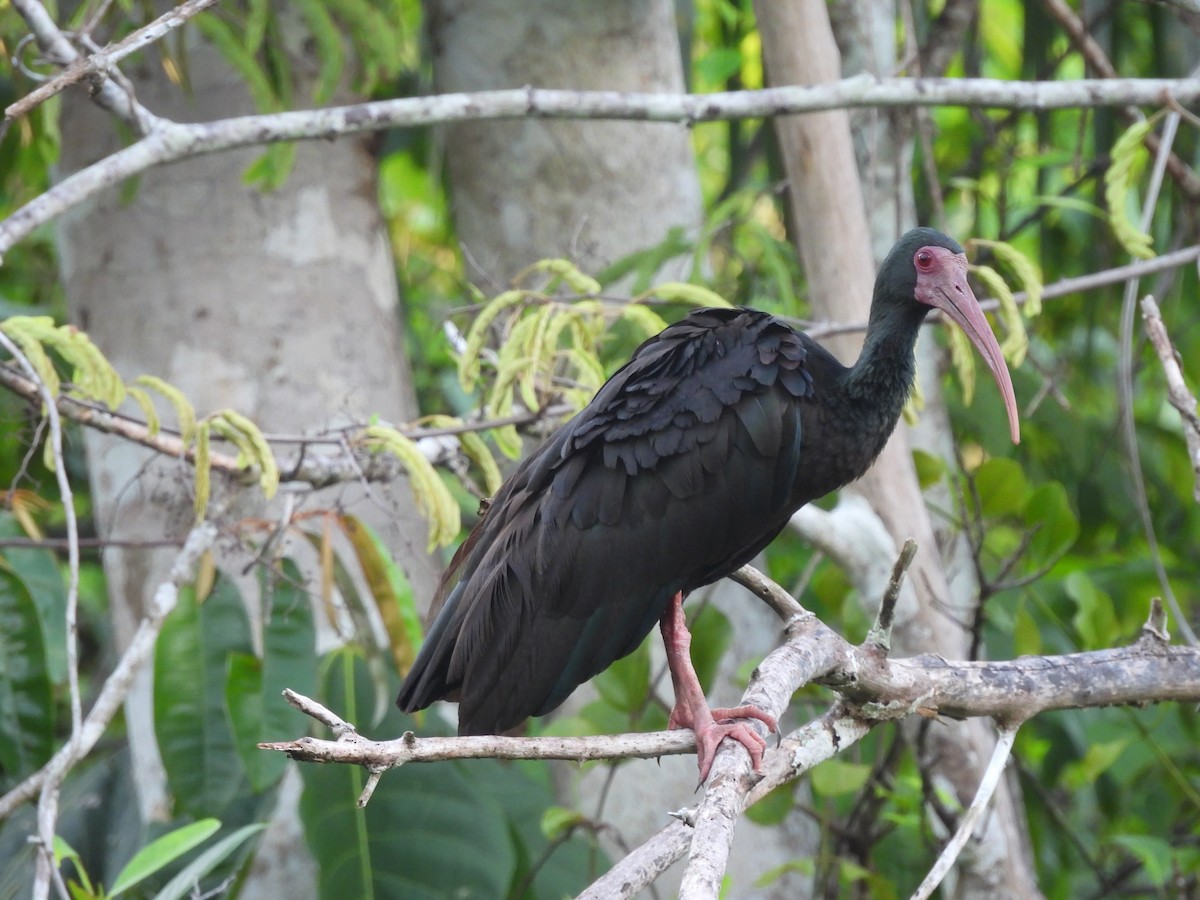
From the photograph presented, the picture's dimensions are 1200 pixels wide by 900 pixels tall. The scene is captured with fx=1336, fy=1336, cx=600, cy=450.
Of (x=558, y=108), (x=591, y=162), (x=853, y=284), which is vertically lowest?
(x=853, y=284)

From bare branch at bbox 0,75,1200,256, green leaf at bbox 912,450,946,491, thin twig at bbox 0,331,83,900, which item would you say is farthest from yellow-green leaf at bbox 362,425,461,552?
green leaf at bbox 912,450,946,491

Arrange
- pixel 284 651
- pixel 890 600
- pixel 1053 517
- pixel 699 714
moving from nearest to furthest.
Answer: pixel 890 600 → pixel 699 714 → pixel 284 651 → pixel 1053 517

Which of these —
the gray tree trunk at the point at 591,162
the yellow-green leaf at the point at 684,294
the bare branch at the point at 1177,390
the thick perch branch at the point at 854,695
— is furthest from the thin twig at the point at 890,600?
the gray tree trunk at the point at 591,162

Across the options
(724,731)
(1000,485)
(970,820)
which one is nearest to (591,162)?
(1000,485)

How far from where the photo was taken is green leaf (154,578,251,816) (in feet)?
12.1

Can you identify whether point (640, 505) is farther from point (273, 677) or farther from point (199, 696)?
point (199, 696)

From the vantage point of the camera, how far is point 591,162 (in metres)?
5.46

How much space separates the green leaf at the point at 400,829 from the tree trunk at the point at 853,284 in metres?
1.43

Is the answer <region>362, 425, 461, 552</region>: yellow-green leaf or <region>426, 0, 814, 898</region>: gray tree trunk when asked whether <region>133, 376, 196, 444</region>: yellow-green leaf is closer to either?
<region>362, 425, 461, 552</region>: yellow-green leaf

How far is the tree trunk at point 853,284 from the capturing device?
435 cm

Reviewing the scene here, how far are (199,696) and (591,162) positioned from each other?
275cm

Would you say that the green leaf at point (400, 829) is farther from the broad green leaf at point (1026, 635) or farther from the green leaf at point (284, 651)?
the broad green leaf at point (1026, 635)

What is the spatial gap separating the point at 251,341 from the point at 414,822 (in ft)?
6.14

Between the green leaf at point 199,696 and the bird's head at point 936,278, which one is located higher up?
the bird's head at point 936,278
